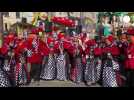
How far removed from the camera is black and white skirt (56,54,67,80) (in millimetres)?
9547

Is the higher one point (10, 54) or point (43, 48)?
point (43, 48)

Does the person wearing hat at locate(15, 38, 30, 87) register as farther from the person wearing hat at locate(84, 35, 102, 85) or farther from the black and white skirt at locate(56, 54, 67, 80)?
the person wearing hat at locate(84, 35, 102, 85)

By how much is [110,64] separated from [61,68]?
1.03m

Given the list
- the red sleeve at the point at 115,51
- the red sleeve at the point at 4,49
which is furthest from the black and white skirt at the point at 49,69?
the red sleeve at the point at 115,51

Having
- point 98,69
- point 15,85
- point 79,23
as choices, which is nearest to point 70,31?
point 79,23

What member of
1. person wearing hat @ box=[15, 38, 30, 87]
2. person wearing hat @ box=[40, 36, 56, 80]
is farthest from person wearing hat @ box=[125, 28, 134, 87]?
person wearing hat @ box=[15, 38, 30, 87]

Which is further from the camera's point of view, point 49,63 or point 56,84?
point 49,63

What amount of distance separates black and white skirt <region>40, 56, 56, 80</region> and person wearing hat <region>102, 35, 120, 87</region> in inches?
41.4

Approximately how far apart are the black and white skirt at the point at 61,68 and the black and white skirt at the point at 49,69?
97 millimetres

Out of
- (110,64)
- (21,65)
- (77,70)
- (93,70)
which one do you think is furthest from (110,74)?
(21,65)

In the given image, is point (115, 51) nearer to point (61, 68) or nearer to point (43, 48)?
point (61, 68)

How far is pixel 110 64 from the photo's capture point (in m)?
9.38

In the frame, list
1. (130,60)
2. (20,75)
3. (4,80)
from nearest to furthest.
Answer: (130,60) < (4,80) < (20,75)
